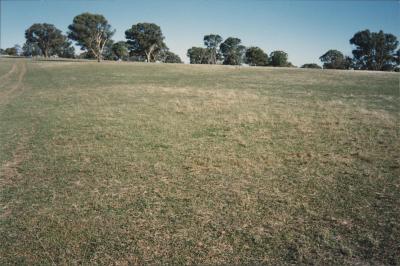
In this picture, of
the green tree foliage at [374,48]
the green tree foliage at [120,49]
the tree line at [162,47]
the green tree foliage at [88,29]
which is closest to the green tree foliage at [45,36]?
the tree line at [162,47]

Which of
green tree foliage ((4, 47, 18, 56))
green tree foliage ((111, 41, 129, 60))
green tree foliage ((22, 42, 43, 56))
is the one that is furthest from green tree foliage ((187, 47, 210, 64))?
green tree foliage ((4, 47, 18, 56))

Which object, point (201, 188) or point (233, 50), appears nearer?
point (201, 188)

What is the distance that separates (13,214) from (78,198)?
152cm

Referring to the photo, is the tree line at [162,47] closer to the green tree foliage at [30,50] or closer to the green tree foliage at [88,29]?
the green tree foliage at [88,29]

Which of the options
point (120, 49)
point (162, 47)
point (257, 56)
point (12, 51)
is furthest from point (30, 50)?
point (257, 56)

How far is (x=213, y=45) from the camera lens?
146625 mm

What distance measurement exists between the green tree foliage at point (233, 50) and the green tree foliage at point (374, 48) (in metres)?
46.3

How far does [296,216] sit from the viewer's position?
7.30 meters

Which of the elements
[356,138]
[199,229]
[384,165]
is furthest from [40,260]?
[356,138]

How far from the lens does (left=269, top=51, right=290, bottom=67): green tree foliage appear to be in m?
126

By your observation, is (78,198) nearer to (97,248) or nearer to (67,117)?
(97,248)

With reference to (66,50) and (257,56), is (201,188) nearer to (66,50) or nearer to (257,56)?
(257,56)

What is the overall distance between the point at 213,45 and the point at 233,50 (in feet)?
41.6

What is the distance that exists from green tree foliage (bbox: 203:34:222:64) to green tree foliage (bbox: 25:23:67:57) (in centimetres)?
6326
